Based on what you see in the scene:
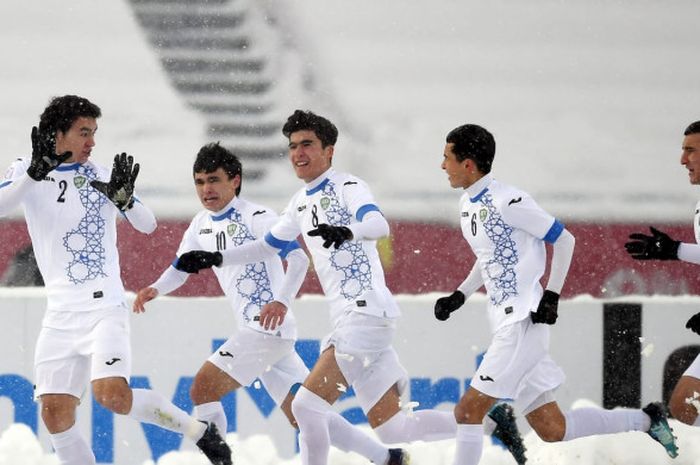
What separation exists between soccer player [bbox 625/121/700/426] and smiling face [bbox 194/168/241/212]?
174cm

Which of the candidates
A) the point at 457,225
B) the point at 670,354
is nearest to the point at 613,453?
the point at 670,354

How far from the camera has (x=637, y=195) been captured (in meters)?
8.55

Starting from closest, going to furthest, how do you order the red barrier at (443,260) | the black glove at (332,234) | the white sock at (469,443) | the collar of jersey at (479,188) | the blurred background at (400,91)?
the black glove at (332,234) < the white sock at (469,443) < the collar of jersey at (479,188) < the red barrier at (443,260) < the blurred background at (400,91)

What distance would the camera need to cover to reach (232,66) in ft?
28.8

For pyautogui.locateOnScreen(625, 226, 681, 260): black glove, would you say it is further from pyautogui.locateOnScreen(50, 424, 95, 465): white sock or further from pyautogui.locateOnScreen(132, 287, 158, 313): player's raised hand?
pyautogui.locateOnScreen(50, 424, 95, 465): white sock

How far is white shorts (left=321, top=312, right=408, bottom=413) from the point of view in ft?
20.0

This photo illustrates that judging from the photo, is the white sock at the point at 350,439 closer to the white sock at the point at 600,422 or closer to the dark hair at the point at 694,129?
the white sock at the point at 600,422

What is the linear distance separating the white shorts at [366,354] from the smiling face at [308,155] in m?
0.62

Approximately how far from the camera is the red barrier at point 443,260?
809 cm

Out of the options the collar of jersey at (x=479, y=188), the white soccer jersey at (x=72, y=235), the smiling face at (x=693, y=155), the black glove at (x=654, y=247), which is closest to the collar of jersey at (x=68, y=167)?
the white soccer jersey at (x=72, y=235)

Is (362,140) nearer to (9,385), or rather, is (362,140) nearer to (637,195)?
(637,195)

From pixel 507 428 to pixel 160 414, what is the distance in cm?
152

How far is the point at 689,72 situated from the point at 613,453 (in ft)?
7.89

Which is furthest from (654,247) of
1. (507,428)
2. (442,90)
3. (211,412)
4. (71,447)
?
(442,90)
